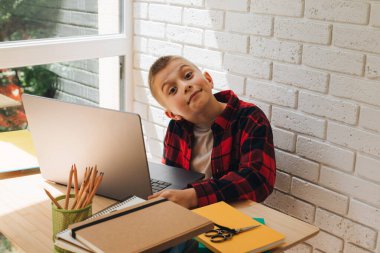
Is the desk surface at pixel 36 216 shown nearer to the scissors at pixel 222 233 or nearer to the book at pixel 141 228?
the scissors at pixel 222 233

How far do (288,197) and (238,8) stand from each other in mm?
771

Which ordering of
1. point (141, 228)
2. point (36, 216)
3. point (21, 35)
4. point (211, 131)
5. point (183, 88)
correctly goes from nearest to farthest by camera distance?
point (141, 228)
point (36, 216)
point (183, 88)
point (211, 131)
point (21, 35)

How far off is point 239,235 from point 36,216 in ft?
1.92

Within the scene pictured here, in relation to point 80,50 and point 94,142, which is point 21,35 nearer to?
point 80,50

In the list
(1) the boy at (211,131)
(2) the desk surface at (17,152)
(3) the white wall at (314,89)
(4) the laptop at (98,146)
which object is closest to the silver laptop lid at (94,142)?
(4) the laptop at (98,146)

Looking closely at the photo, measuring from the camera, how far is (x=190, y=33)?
97.0 inches

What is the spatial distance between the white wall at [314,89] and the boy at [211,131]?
25 cm

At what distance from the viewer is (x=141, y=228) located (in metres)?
1.18

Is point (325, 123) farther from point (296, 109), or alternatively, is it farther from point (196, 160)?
point (196, 160)

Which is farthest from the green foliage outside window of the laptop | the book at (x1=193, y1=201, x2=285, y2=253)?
the book at (x1=193, y1=201, x2=285, y2=253)

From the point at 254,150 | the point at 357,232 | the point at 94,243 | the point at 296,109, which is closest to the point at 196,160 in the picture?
the point at 254,150

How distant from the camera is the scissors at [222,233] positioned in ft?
4.28

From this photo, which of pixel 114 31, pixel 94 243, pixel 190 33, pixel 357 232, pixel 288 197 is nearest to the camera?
pixel 94 243

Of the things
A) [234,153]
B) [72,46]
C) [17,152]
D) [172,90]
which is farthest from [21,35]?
[234,153]
